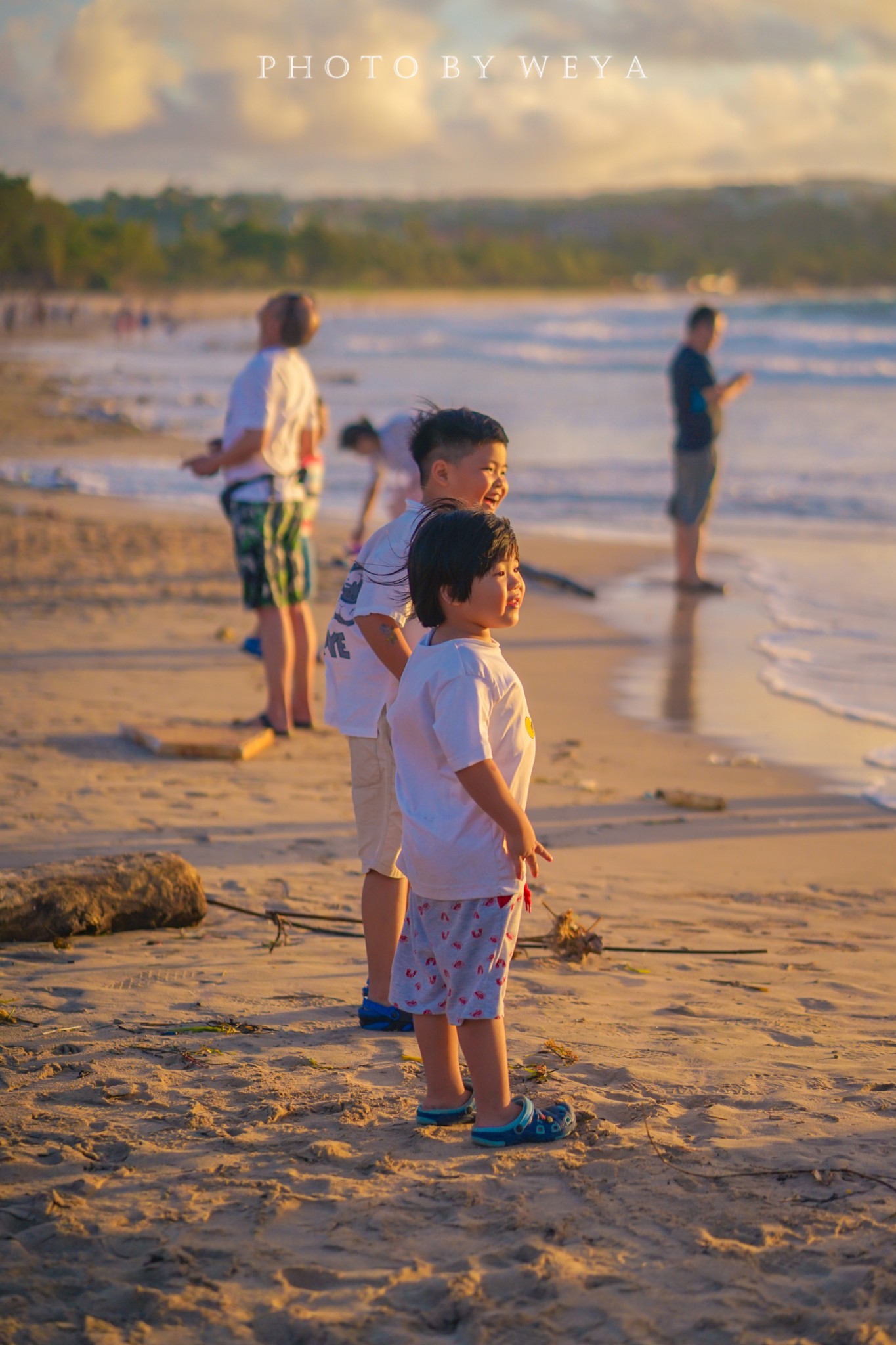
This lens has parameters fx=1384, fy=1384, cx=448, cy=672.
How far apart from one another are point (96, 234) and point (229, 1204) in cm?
1332

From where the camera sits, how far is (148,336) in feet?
185

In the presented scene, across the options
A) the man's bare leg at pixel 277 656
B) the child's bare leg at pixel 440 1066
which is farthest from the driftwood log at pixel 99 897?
the man's bare leg at pixel 277 656

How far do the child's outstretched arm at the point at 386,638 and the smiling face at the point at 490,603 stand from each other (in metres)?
0.46

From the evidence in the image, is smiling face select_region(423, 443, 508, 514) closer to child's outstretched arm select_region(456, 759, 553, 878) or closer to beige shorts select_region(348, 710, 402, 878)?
beige shorts select_region(348, 710, 402, 878)

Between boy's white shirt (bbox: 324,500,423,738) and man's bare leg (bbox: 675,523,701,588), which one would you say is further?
man's bare leg (bbox: 675,523,701,588)

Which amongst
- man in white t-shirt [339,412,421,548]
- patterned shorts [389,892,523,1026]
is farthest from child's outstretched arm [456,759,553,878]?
man in white t-shirt [339,412,421,548]

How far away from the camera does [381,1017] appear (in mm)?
3561

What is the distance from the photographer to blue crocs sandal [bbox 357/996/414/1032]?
11.7 ft

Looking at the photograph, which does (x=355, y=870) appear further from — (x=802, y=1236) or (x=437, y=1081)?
(x=802, y=1236)

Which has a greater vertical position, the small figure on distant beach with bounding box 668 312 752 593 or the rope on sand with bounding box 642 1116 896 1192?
the small figure on distant beach with bounding box 668 312 752 593

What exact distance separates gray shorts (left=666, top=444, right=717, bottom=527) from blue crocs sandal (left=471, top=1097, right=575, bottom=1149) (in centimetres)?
775

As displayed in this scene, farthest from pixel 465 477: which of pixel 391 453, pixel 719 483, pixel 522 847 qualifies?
pixel 719 483

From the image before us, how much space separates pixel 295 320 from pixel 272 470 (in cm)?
66

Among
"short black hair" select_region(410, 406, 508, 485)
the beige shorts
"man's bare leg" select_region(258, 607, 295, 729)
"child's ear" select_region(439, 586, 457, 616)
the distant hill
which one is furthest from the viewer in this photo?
the distant hill
